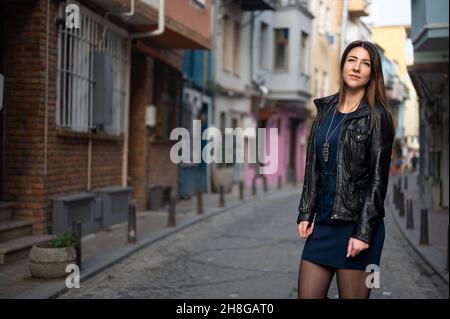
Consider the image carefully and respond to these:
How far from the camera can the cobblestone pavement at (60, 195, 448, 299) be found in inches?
299

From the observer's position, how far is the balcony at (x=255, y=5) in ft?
86.5

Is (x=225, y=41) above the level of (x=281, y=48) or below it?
below

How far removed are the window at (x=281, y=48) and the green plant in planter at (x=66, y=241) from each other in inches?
925

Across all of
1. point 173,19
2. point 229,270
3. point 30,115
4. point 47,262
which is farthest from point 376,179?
point 173,19

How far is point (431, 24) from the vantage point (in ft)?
44.0

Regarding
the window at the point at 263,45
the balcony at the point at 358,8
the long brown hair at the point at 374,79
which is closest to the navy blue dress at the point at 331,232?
the long brown hair at the point at 374,79

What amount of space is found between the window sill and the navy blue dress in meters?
7.70

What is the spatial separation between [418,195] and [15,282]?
1844cm

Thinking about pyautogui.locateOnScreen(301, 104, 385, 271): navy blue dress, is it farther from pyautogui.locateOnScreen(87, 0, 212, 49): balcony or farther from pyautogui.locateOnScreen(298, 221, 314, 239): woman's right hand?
pyautogui.locateOnScreen(87, 0, 212, 49): balcony

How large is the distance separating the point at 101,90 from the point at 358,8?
6.95 metres

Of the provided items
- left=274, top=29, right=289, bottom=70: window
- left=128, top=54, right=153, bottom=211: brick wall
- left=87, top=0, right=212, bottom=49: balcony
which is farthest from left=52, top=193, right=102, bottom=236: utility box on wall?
left=274, top=29, right=289, bottom=70: window

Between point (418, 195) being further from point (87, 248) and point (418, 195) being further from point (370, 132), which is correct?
point (370, 132)

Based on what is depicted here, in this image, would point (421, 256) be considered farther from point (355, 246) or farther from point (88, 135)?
point (355, 246)

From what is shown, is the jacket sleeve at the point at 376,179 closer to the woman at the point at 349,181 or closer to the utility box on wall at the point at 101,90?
the woman at the point at 349,181
